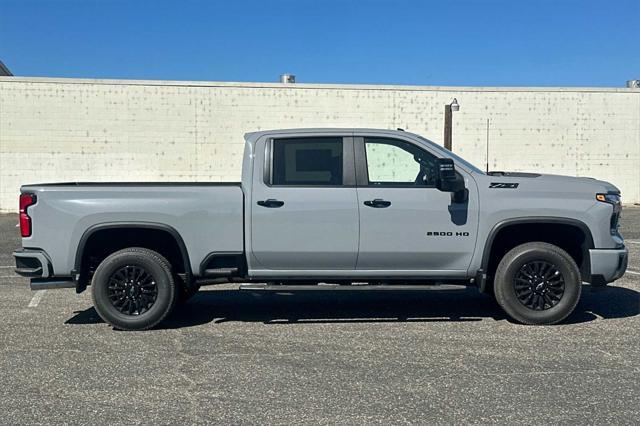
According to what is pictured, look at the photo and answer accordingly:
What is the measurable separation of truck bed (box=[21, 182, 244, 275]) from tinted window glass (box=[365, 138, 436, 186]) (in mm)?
1391

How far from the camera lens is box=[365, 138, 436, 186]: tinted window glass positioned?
629cm

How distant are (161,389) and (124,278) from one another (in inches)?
76.6

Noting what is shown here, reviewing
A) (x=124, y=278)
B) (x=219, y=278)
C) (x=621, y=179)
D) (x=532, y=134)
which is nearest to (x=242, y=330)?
(x=219, y=278)

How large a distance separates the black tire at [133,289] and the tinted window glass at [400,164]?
231cm

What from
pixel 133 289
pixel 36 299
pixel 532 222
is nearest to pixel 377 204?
pixel 532 222

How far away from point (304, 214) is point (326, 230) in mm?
271

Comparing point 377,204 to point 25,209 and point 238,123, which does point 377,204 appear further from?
point 238,123

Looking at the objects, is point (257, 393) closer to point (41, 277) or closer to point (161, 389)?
point (161, 389)

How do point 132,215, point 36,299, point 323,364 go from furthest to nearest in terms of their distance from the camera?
point 36,299 < point 132,215 < point 323,364

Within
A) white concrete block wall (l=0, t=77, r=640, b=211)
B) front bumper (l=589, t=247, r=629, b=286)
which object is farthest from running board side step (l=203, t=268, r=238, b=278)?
white concrete block wall (l=0, t=77, r=640, b=211)

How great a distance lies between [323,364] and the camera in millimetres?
5125

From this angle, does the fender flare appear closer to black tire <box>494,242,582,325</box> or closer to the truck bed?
black tire <box>494,242,582,325</box>

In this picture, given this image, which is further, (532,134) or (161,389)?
(532,134)

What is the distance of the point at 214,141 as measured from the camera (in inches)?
845
